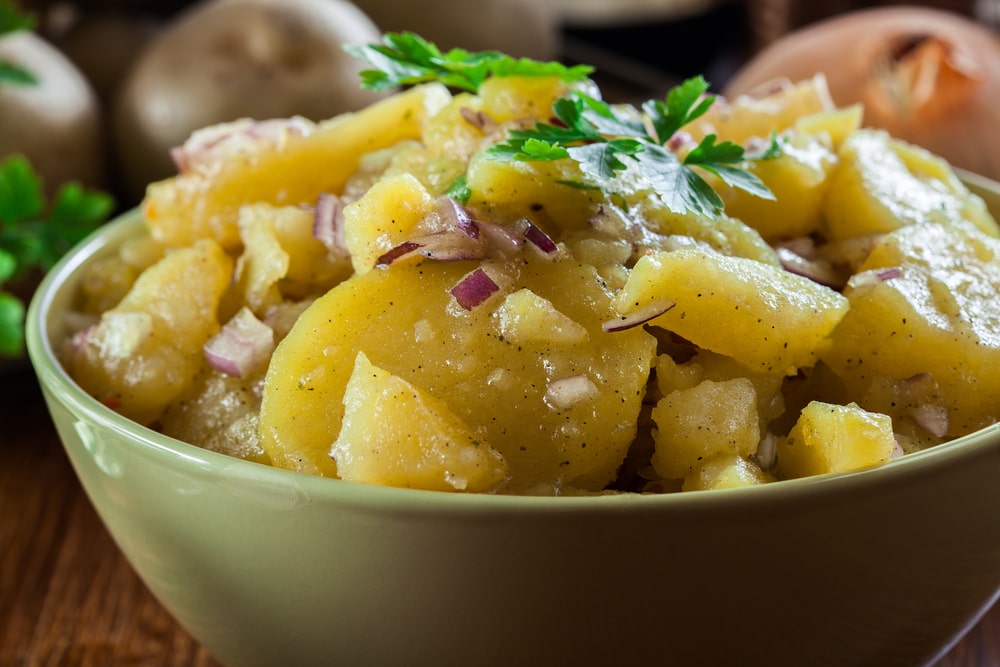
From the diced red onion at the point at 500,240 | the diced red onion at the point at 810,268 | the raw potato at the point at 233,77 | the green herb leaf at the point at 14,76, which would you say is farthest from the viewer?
the raw potato at the point at 233,77

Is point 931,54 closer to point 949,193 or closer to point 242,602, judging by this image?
point 949,193

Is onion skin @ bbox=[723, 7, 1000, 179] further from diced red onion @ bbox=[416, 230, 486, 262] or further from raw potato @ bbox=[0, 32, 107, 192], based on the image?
diced red onion @ bbox=[416, 230, 486, 262]

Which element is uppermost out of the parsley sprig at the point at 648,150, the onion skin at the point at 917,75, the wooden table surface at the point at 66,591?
the parsley sprig at the point at 648,150

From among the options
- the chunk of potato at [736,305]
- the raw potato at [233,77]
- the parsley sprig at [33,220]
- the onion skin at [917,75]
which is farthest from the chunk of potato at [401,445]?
the onion skin at [917,75]

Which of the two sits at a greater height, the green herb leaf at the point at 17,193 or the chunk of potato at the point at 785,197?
the chunk of potato at the point at 785,197

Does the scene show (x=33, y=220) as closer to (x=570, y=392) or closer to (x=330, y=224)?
(x=330, y=224)

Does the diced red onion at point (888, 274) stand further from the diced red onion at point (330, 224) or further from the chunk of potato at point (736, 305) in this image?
the diced red onion at point (330, 224)

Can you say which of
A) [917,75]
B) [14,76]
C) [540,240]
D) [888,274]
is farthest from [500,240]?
[917,75]
